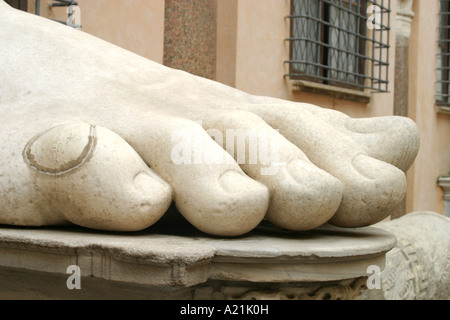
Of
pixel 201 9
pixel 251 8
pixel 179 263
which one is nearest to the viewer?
pixel 179 263

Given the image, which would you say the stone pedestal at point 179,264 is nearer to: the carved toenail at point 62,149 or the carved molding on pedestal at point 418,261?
the carved toenail at point 62,149

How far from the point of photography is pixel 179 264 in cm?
107

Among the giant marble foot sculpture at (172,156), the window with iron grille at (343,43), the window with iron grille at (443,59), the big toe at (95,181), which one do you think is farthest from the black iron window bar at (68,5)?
the window with iron grille at (443,59)

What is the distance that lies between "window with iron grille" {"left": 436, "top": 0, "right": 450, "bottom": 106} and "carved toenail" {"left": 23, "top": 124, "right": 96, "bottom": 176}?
6821 mm

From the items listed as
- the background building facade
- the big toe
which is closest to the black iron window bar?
the background building facade

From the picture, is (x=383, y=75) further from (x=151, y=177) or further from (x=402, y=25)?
(x=151, y=177)

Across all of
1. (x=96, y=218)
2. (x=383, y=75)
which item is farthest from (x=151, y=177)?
(x=383, y=75)

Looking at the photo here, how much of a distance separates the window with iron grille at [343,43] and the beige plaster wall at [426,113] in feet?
2.45

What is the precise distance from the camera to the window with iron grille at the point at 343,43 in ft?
16.2

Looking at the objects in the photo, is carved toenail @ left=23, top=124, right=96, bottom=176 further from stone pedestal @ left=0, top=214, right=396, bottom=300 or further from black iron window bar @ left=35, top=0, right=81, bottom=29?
black iron window bar @ left=35, top=0, right=81, bottom=29

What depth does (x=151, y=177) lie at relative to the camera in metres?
1.23

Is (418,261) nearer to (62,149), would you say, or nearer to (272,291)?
(272,291)

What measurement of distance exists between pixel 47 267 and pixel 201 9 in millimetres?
2990

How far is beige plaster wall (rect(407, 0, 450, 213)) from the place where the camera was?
6.84 metres
